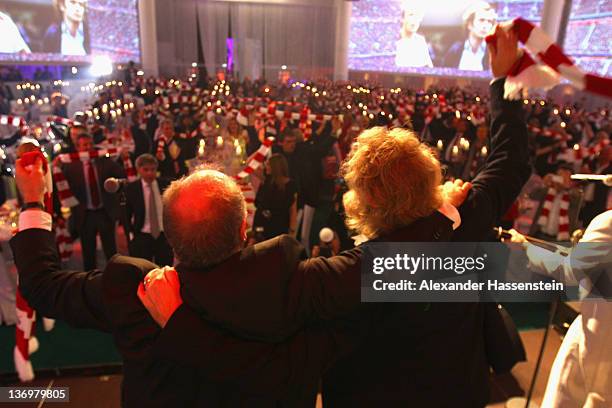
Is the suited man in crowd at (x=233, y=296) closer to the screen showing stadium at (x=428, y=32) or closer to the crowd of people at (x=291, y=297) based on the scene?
the crowd of people at (x=291, y=297)

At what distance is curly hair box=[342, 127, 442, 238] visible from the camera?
1194mm

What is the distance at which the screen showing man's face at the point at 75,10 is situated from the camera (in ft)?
52.6

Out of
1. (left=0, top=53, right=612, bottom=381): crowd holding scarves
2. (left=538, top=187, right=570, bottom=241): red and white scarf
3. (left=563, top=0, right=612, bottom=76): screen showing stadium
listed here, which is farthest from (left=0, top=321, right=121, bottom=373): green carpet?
(left=563, top=0, right=612, bottom=76): screen showing stadium

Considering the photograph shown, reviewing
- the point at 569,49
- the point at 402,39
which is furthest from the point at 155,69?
the point at 569,49

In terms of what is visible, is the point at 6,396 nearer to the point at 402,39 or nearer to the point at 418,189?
the point at 418,189

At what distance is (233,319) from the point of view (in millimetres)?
1094

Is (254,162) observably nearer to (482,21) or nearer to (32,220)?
(32,220)

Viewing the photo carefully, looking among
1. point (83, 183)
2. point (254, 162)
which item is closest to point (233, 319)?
point (254, 162)

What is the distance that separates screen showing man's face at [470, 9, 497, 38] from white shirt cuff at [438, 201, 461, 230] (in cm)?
1939

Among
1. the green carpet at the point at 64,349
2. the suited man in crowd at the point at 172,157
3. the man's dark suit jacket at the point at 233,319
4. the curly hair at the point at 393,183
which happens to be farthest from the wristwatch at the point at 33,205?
the suited man in crowd at the point at 172,157

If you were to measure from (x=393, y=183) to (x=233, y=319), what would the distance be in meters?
0.55

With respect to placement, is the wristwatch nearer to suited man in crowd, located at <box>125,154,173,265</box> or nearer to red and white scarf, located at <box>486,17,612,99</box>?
red and white scarf, located at <box>486,17,612,99</box>

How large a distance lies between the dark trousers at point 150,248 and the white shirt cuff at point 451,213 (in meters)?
3.18

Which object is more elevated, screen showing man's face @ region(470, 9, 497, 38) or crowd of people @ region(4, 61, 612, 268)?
screen showing man's face @ region(470, 9, 497, 38)
